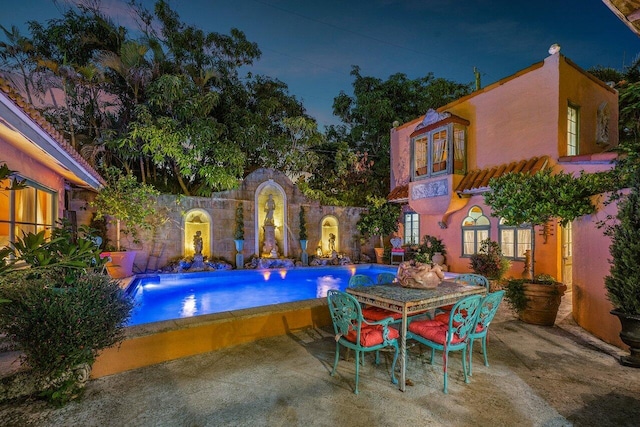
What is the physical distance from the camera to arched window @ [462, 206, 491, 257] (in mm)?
10070

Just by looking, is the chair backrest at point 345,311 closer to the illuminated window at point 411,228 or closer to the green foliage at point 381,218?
the illuminated window at point 411,228

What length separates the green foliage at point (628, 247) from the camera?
3.61 m

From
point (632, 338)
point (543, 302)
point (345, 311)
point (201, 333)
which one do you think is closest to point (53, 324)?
point (201, 333)

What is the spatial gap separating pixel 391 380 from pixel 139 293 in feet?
24.7

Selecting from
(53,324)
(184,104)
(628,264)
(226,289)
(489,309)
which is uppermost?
(184,104)

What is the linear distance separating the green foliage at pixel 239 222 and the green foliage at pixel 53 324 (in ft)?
32.5

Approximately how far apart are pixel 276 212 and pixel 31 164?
30.9ft

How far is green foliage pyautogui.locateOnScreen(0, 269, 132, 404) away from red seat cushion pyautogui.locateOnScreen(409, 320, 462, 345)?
3083mm

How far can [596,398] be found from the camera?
2.85m

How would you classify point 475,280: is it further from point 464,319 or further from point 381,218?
point 381,218

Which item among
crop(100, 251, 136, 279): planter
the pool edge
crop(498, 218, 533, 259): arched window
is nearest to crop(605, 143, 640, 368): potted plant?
the pool edge

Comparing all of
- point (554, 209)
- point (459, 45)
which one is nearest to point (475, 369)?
point (554, 209)

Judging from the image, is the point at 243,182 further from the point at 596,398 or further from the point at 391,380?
the point at 596,398

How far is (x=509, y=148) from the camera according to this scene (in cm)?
929
